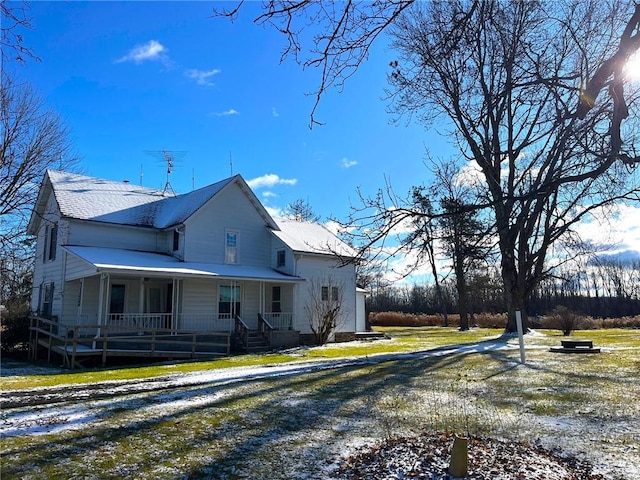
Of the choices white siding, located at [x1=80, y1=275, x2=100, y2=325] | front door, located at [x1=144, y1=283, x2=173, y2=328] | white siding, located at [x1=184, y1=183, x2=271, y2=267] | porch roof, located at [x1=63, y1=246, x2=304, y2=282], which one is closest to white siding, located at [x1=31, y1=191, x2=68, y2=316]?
white siding, located at [x1=80, y1=275, x2=100, y2=325]

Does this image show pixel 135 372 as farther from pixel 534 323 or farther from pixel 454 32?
→ pixel 534 323

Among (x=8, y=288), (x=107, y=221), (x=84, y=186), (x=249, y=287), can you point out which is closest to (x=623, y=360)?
(x=249, y=287)

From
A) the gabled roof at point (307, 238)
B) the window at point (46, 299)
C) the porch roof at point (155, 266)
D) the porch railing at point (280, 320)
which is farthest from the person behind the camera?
the gabled roof at point (307, 238)

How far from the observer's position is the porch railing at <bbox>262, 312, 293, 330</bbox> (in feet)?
74.9

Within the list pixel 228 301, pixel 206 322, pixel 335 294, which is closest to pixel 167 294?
pixel 206 322

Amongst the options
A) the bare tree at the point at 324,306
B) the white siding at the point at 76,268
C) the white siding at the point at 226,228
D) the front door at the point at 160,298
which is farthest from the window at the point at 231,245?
the white siding at the point at 76,268

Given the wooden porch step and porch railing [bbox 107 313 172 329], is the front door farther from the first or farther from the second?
the wooden porch step

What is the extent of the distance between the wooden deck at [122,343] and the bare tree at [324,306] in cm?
521

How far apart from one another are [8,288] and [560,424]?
32419 mm

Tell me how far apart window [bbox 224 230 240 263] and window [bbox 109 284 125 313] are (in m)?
5.00

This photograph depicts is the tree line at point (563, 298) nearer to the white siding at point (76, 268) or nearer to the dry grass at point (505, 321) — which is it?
the dry grass at point (505, 321)

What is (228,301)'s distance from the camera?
71.8 feet

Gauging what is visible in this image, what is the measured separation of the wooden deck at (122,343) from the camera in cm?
1526

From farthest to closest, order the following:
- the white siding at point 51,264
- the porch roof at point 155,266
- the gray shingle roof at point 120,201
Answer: the gray shingle roof at point 120,201
the white siding at point 51,264
the porch roof at point 155,266
